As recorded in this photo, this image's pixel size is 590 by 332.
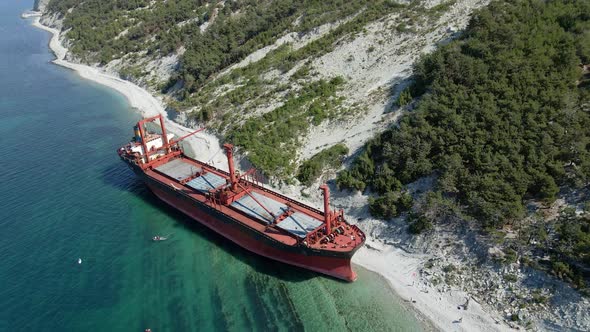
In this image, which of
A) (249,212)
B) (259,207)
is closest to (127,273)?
(249,212)

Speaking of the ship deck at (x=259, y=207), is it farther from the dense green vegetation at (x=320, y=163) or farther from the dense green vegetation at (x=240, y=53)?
the dense green vegetation at (x=240, y=53)

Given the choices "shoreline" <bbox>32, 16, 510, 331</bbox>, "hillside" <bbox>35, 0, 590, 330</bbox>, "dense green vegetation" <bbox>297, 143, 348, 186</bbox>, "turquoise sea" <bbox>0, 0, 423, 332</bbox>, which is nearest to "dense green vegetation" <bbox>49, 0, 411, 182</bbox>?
"hillside" <bbox>35, 0, 590, 330</bbox>

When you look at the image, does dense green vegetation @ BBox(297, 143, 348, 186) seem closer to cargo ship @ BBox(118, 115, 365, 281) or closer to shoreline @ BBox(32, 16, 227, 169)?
cargo ship @ BBox(118, 115, 365, 281)

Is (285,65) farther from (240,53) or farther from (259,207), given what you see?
(259,207)

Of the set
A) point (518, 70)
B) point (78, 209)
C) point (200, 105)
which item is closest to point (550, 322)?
point (518, 70)

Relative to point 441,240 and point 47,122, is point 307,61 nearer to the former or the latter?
point 441,240

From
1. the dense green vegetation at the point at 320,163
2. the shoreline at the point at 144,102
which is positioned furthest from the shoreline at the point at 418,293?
the shoreline at the point at 144,102

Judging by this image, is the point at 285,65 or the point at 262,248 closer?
the point at 262,248
